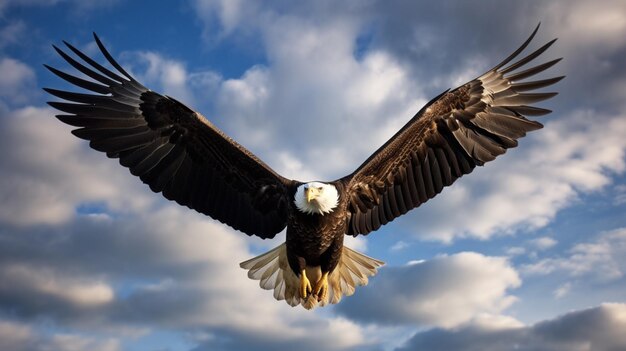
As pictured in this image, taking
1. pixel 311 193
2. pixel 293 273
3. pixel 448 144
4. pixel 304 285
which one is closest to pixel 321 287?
pixel 304 285

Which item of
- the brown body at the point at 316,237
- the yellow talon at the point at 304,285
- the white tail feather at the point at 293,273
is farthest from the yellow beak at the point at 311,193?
the white tail feather at the point at 293,273

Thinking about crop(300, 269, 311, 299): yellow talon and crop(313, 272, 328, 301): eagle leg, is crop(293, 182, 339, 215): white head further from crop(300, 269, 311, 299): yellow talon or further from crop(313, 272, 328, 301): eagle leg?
crop(313, 272, 328, 301): eagle leg

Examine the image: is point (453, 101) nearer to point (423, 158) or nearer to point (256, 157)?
point (423, 158)

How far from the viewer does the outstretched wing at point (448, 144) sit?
301 inches

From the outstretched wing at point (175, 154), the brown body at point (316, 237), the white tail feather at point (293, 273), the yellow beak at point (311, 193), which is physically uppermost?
the outstretched wing at point (175, 154)

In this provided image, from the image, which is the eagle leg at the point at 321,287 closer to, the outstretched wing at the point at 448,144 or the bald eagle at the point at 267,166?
the bald eagle at the point at 267,166

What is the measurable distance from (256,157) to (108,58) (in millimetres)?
1953

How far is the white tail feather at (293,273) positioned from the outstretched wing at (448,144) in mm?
770

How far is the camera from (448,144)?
7.77 m

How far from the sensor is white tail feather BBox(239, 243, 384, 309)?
26.6ft

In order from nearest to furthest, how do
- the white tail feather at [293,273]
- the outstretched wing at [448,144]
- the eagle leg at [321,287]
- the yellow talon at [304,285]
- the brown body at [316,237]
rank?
the brown body at [316,237] → the yellow talon at [304,285] → the eagle leg at [321,287] → the outstretched wing at [448,144] → the white tail feather at [293,273]

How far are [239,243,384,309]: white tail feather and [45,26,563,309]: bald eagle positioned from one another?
0.37 ft

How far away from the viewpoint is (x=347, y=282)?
8.34 meters

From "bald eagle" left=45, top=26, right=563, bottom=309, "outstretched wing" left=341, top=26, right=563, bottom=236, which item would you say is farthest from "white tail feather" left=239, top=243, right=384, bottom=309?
"outstretched wing" left=341, top=26, right=563, bottom=236
